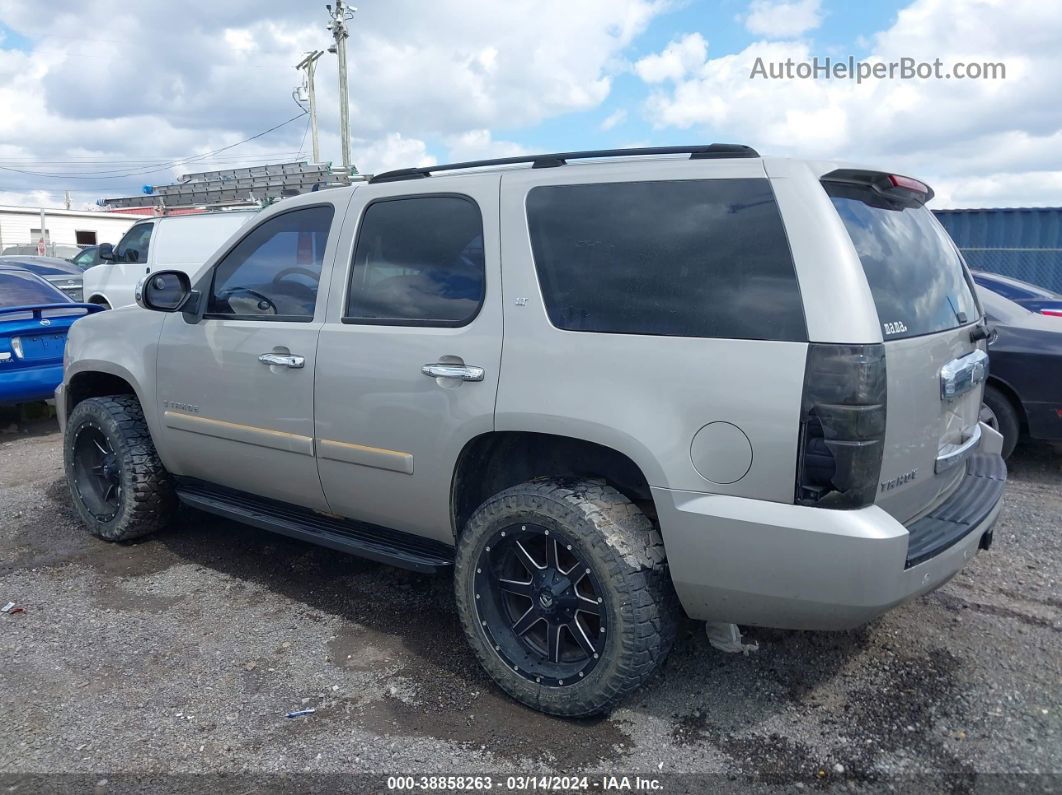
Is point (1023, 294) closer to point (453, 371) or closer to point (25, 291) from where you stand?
point (453, 371)

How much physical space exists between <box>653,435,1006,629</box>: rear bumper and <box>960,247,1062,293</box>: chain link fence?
13.8 metres

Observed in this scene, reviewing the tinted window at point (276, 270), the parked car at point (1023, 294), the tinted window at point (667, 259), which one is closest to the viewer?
the tinted window at point (667, 259)

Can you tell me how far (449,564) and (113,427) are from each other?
2344 mm

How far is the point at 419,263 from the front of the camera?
3.45 m

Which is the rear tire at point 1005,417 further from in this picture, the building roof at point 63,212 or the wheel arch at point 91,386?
the building roof at point 63,212

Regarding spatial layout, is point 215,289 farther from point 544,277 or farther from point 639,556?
point 639,556

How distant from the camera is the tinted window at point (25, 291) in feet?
27.4

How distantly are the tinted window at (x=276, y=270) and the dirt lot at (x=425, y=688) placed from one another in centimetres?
143

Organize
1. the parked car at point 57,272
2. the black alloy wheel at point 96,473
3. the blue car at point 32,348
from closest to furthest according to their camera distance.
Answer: the black alloy wheel at point 96,473 → the blue car at point 32,348 → the parked car at point 57,272

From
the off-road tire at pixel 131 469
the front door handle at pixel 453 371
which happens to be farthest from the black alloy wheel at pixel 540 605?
the off-road tire at pixel 131 469

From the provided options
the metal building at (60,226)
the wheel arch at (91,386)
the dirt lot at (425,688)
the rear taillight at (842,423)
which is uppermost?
the metal building at (60,226)

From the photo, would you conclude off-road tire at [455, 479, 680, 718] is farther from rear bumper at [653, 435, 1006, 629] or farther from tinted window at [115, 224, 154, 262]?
tinted window at [115, 224, 154, 262]

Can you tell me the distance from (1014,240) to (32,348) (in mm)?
15643

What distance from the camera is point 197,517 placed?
527 centimetres
